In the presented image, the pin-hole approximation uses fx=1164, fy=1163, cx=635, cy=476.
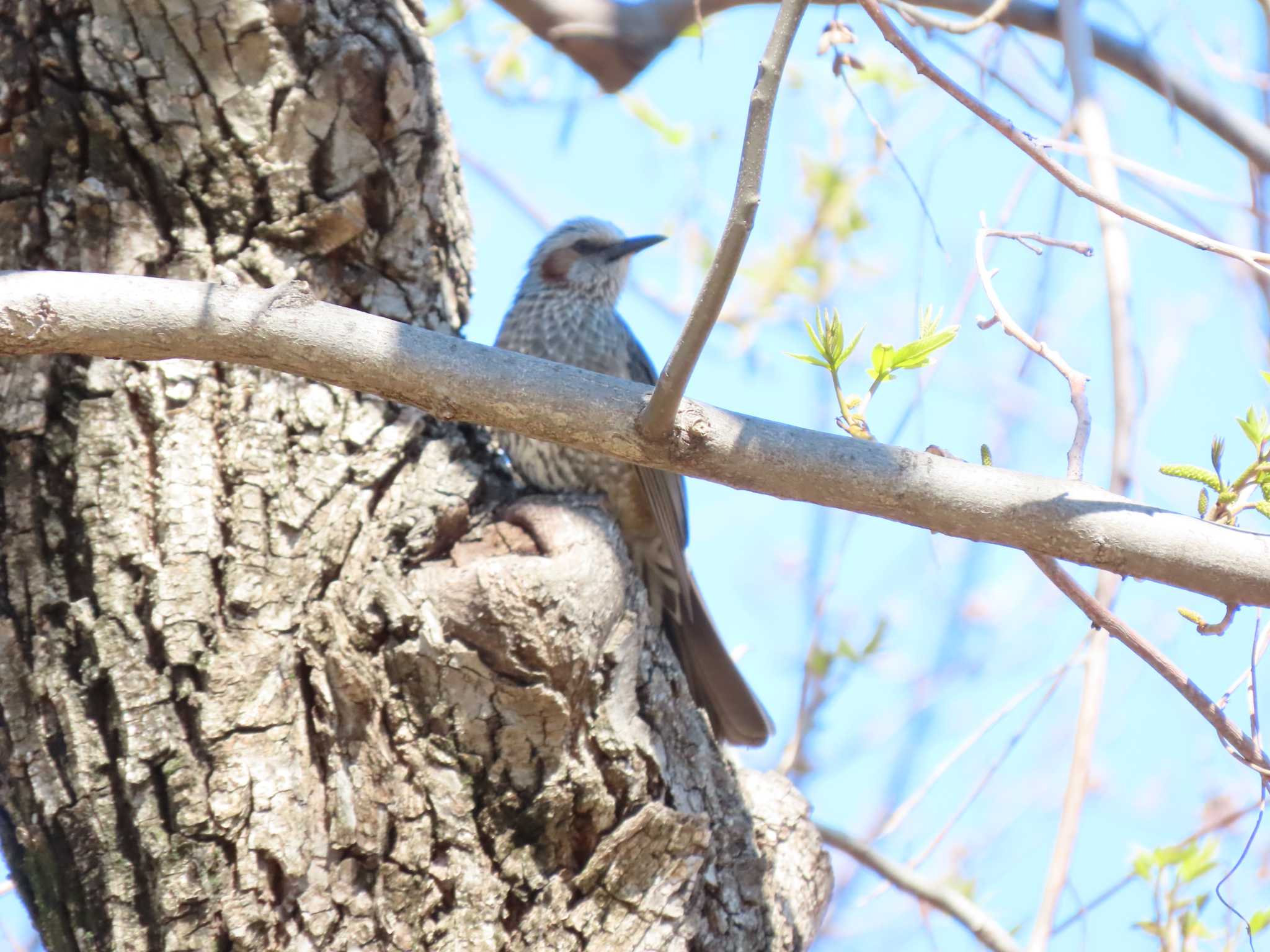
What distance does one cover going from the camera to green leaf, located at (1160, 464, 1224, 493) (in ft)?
4.83

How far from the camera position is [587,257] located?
372cm

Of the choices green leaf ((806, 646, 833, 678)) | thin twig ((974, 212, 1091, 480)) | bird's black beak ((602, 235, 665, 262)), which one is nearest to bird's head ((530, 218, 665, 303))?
bird's black beak ((602, 235, 665, 262))

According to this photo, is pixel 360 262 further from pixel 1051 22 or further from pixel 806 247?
pixel 806 247

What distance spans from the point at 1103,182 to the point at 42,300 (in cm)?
148

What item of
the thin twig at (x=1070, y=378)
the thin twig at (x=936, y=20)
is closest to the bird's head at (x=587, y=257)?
the thin twig at (x=936, y=20)

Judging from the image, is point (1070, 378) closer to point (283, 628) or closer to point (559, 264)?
point (283, 628)

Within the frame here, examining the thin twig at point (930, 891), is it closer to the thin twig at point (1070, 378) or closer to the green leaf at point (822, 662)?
the green leaf at point (822, 662)

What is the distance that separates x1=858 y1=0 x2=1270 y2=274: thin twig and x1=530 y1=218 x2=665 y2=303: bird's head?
6.95 feet

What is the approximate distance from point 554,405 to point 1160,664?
81 centimetres

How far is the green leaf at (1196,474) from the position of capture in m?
1.47

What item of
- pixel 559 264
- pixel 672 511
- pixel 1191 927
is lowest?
pixel 1191 927

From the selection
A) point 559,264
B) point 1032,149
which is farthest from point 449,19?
point 1032,149

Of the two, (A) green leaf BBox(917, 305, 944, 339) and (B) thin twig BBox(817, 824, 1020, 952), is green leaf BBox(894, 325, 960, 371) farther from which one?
(B) thin twig BBox(817, 824, 1020, 952)

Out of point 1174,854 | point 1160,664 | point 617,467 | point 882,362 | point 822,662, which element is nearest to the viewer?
point 1160,664
